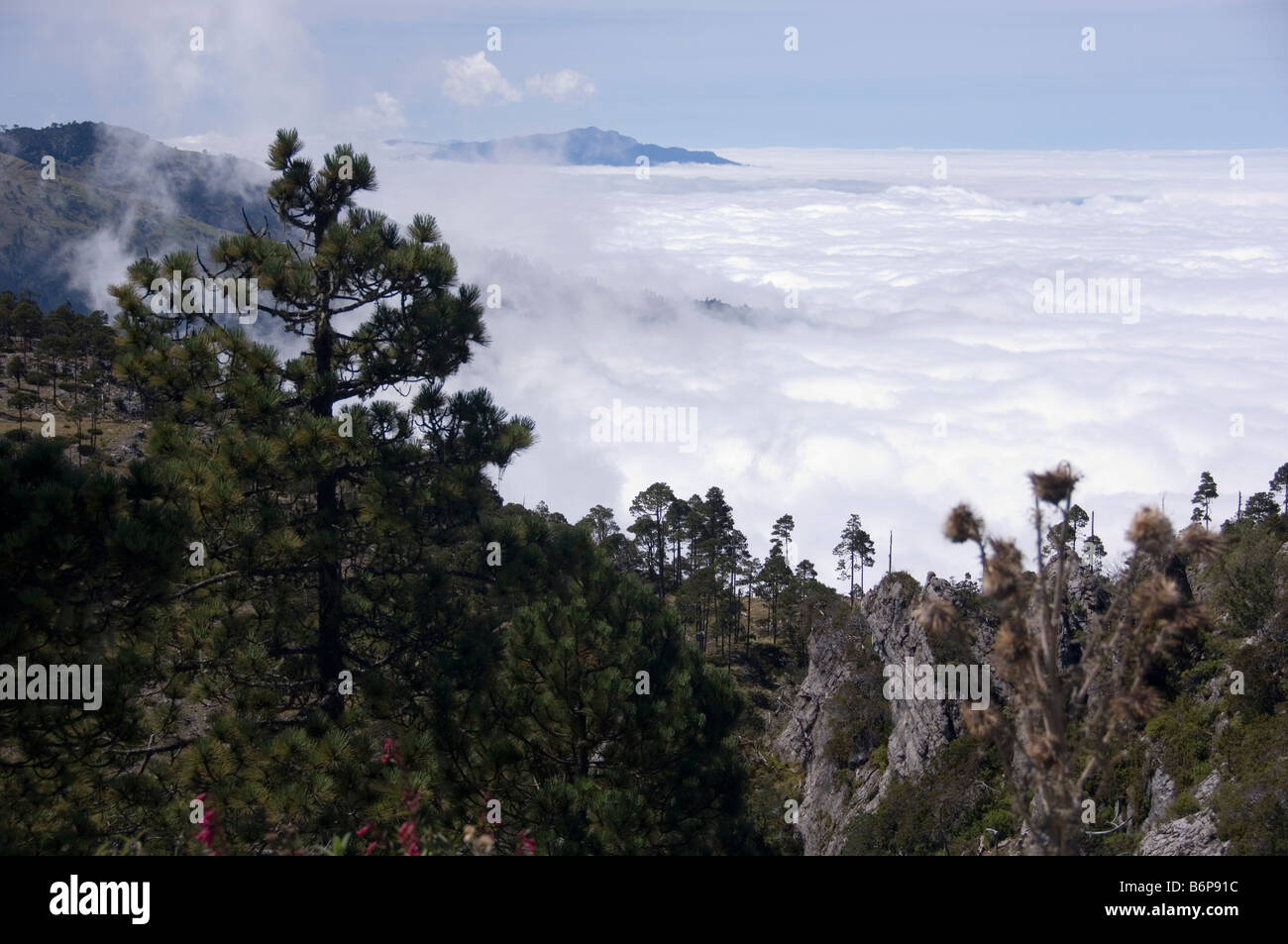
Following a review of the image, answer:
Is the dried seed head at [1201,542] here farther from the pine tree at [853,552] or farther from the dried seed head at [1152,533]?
the pine tree at [853,552]

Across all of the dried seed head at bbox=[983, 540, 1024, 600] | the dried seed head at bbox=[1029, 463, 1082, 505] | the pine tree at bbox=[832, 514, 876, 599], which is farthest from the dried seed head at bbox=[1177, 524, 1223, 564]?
the pine tree at bbox=[832, 514, 876, 599]

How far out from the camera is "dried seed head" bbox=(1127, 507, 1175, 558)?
578 centimetres

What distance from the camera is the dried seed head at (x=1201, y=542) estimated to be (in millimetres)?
5539

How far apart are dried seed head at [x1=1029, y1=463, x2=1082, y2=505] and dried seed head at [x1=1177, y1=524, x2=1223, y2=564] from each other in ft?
2.29

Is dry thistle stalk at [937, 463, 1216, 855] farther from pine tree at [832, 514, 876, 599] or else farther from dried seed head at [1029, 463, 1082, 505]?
pine tree at [832, 514, 876, 599]

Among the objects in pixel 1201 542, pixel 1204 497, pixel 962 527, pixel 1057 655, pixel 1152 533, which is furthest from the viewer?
pixel 1204 497

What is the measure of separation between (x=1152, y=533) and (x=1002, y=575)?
35.9 inches

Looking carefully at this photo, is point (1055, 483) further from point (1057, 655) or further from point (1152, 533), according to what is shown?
point (1057, 655)

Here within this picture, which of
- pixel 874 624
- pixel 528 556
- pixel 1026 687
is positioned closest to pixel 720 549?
pixel 874 624

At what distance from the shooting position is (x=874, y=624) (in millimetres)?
41031

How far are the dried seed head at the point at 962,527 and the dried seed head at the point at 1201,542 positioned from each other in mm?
1146

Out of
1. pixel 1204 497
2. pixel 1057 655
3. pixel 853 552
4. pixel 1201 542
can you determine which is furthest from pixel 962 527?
pixel 853 552

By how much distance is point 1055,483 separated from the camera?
612 centimetres
